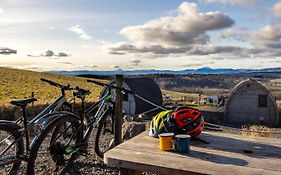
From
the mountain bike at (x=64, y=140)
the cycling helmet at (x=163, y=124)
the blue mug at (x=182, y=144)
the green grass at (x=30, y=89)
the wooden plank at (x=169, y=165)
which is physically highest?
the cycling helmet at (x=163, y=124)

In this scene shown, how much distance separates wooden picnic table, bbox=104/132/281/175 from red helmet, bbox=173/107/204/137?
15cm

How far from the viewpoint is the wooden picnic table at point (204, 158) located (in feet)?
11.2

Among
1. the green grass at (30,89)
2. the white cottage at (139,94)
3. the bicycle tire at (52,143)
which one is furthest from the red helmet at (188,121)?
the green grass at (30,89)

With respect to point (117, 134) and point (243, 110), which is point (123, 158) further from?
point (243, 110)

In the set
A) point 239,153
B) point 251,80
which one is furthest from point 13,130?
point 251,80

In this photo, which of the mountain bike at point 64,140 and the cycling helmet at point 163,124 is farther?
the mountain bike at point 64,140

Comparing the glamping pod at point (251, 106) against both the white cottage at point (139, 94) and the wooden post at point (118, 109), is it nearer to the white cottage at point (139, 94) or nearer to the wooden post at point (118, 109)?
the white cottage at point (139, 94)

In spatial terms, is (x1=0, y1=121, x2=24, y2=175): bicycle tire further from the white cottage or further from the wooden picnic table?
the white cottage

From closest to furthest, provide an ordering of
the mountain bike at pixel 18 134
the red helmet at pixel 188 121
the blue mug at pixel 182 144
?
the blue mug at pixel 182 144 < the red helmet at pixel 188 121 < the mountain bike at pixel 18 134

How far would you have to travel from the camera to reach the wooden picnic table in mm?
3408

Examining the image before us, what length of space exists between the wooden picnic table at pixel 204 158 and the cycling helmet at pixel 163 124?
0.38 feet

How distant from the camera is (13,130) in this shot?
5.50 meters

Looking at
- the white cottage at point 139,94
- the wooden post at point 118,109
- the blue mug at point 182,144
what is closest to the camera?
the blue mug at point 182,144

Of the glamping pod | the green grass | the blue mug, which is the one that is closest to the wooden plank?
the blue mug
